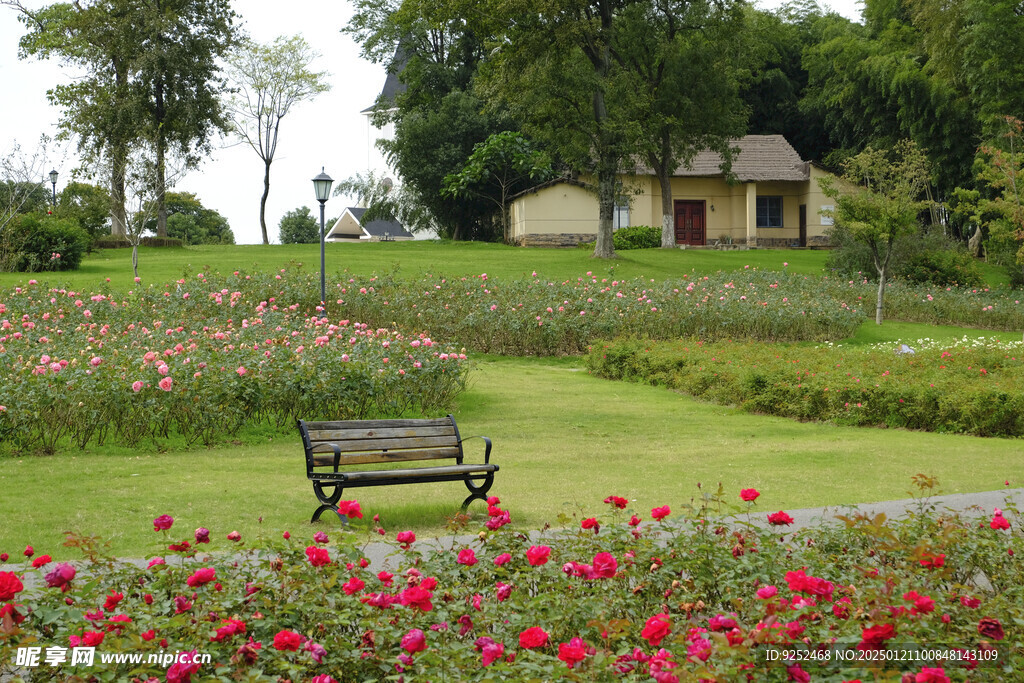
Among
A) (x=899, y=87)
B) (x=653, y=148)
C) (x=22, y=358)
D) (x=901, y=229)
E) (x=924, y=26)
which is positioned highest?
(x=924, y=26)

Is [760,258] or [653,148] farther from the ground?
[653,148]

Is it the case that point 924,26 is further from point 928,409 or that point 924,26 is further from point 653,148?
point 928,409

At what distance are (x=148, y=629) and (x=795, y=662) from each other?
248 centimetres

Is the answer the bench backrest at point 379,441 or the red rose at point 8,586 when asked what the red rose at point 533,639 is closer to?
the red rose at point 8,586

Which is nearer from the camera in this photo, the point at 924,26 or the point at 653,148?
the point at 653,148

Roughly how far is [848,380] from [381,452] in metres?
7.50

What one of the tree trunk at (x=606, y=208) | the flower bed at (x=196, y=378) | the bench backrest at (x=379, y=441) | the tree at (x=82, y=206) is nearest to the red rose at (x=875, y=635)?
the bench backrest at (x=379, y=441)

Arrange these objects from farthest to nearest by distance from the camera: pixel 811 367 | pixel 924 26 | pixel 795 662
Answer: pixel 924 26 → pixel 811 367 → pixel 795 662

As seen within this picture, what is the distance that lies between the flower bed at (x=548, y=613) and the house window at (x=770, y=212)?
44.6 meters

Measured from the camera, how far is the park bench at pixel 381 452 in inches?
273

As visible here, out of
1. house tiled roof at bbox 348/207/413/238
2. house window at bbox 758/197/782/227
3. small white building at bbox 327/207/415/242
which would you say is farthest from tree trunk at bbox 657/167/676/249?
house tiled roof at bbox 348/207/413/238

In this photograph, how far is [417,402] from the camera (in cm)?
1231

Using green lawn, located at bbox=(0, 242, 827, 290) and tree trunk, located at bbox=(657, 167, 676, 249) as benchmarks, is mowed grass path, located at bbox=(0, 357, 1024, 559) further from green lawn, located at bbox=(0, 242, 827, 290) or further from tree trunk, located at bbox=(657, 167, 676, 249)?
tree trunk, located at bbox=(657, 167, 676, 249)

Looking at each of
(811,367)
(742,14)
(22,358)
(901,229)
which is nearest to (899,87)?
(742,14)
